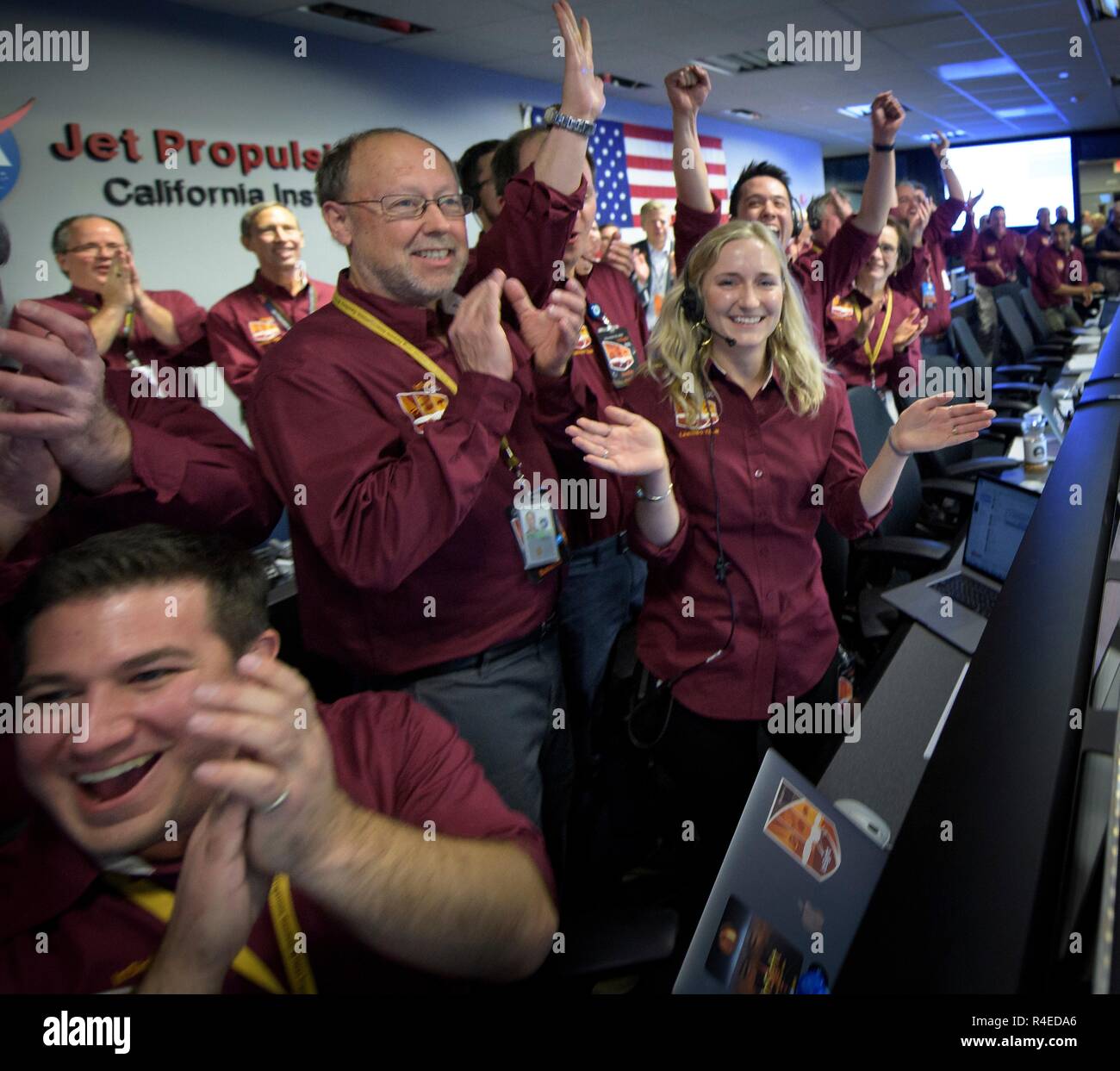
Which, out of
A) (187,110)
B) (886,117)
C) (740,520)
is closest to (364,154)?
(740,520)

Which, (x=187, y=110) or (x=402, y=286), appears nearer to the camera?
(x=402, y=286)

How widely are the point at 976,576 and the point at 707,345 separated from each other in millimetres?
956

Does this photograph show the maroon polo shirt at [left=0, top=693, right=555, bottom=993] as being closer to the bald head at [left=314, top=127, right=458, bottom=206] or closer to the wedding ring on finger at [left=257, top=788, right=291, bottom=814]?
the wedding ring on finger at [left=257, top=788, right=291, bottom=814]

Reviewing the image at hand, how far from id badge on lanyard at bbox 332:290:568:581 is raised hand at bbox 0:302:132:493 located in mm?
559

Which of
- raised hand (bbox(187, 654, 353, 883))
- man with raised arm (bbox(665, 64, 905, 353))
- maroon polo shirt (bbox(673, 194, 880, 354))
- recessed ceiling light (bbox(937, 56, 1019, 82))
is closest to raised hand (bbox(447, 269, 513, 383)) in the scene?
raised hand (bbox(187, 654, 353, 883))

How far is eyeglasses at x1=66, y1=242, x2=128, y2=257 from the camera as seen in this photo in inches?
136

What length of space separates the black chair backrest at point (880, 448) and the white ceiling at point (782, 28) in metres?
3.81

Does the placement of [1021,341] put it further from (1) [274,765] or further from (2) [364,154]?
(1) [274,765]

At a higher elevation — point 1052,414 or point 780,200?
point 780,200

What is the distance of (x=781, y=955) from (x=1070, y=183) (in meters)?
18.1

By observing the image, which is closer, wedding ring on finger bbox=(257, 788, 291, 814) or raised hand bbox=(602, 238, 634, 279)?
wedding ring on finger bbox=(257, 788, 291, 814)

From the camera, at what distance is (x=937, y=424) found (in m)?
1.58
